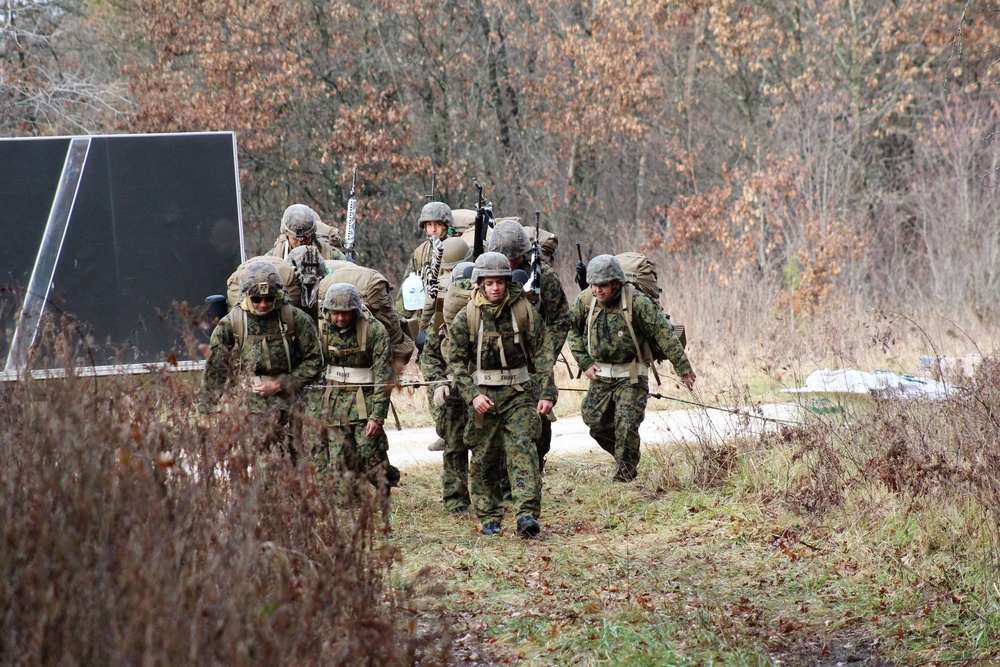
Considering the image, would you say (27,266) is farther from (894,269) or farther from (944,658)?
(894,269)

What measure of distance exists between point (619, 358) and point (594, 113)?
12.8m

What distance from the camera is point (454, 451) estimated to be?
333 inches

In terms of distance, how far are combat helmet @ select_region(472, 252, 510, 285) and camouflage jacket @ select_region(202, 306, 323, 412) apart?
1.31 m

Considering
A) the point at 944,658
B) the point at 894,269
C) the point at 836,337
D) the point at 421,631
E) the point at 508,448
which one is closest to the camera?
the point at 944,658

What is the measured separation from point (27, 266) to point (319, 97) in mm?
10541

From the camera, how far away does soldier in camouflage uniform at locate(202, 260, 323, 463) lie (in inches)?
310

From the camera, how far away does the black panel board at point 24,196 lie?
1176 cm

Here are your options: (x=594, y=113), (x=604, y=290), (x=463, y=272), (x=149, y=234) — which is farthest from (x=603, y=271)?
(x=594, y=113)

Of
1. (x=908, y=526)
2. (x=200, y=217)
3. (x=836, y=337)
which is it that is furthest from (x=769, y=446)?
(x=200, y=217)

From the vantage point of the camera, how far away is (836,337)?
1389 centimetres

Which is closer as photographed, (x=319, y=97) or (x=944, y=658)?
(x=944, y=658)

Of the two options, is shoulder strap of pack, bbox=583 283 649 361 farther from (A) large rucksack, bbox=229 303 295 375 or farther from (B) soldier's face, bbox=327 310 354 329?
(A) large rucksack, bbox=229 303 295 375

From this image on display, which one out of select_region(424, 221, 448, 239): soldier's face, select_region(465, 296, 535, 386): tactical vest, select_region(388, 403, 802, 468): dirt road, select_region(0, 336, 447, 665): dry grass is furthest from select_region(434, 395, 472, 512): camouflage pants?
select_region(0, 336, 447, 665): dry grass

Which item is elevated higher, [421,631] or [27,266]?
[27,266]
